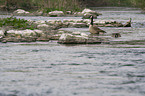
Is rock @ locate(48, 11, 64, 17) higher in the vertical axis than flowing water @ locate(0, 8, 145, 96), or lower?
lower

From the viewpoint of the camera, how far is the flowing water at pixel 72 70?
13594mm

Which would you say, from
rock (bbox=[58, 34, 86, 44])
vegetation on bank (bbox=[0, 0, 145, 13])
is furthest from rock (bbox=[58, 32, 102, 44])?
vegetation on bank (bbox=[0, 0, 145, 13])

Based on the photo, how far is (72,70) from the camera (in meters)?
17.3

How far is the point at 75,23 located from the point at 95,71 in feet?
94.4

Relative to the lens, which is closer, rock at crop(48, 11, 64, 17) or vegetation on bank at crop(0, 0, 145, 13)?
rock at crop(48, 11, 64, 17)

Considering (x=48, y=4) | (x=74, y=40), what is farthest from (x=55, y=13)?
(x=74, y=40)

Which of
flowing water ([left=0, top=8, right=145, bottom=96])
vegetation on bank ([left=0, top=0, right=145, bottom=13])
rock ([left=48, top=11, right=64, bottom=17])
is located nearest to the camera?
flowing water ([left=0, top=8, right=145, bottom=96])

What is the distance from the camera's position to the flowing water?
13.6 meters

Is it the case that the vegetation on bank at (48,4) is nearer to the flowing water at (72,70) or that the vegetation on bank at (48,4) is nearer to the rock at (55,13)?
the rock at (55,13)

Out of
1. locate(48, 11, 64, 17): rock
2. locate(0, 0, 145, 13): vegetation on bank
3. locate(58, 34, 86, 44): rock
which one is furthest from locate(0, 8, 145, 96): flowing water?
locate(0, 0, 145, 13): vegetation on bank

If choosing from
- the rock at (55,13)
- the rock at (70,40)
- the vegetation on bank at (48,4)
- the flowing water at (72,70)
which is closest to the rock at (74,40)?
the rock at (70,40)

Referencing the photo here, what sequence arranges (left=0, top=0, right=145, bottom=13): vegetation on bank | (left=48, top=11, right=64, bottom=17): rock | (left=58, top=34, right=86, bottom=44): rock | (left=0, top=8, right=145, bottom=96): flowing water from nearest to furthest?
1. (left=0, top=8, right=145, bottom=96): flowing water
2. (left=58, top=34, right=86, bottom=44): rock
3. (left=48, top=11, right=64, bottom=17): rock
4. (left=0, top=0, right=145, bottom=13): vegetation on bank

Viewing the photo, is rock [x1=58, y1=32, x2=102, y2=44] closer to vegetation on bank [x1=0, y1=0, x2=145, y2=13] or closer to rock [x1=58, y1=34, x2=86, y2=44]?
rock [x1=58, y1=34, x2=86, y2=44]

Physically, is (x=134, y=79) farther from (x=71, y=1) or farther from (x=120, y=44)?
(x=71, y=1)
